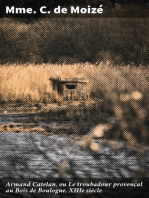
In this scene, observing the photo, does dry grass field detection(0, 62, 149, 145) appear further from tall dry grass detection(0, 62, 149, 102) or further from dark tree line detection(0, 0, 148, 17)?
dark tree line detection(0, 0, 148, 17)

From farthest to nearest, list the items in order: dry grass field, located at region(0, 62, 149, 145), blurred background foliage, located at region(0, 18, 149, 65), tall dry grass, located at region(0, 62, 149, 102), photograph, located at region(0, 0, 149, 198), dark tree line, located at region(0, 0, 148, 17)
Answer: dark tree line, located at region(0, 0, 148, 17), blurred background foliage, located at region(0, 18, 149, 65), tall dry grass, located at region(0, 62, 149, 102), dry grass field, located at region(0, 62, 149, 145), photograph, located at region(0, 0, 149, 198)

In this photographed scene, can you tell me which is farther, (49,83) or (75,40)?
(75,40)

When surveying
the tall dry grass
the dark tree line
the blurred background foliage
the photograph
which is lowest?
the blurred background foliage

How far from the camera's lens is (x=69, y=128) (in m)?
8.57

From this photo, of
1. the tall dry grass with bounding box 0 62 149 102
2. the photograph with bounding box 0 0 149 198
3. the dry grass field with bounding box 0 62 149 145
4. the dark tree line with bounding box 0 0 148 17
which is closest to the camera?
the photograph with bounding box 0 0 149 198

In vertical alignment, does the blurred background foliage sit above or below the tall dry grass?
below

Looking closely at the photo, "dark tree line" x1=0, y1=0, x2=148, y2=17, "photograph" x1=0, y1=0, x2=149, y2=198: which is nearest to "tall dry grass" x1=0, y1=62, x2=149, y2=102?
"photograph" x1=0, y1=0, x2=149, y2=198

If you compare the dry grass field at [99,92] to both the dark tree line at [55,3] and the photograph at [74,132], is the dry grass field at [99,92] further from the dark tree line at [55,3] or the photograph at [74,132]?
the dark tree line at [55,3]

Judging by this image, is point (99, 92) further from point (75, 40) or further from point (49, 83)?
point (75, 40)

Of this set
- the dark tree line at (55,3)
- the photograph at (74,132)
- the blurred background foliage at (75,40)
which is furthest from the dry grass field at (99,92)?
the dark tree line at (55,3)

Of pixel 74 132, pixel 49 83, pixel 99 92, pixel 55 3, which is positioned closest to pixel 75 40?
pixel 55 3

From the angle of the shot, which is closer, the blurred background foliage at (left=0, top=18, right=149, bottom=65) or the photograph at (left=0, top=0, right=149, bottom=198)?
the photograph at (left=0, top=0, right=149, bottom=198)

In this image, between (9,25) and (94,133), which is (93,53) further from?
(94,133)

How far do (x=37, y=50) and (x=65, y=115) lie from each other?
30145 mm
